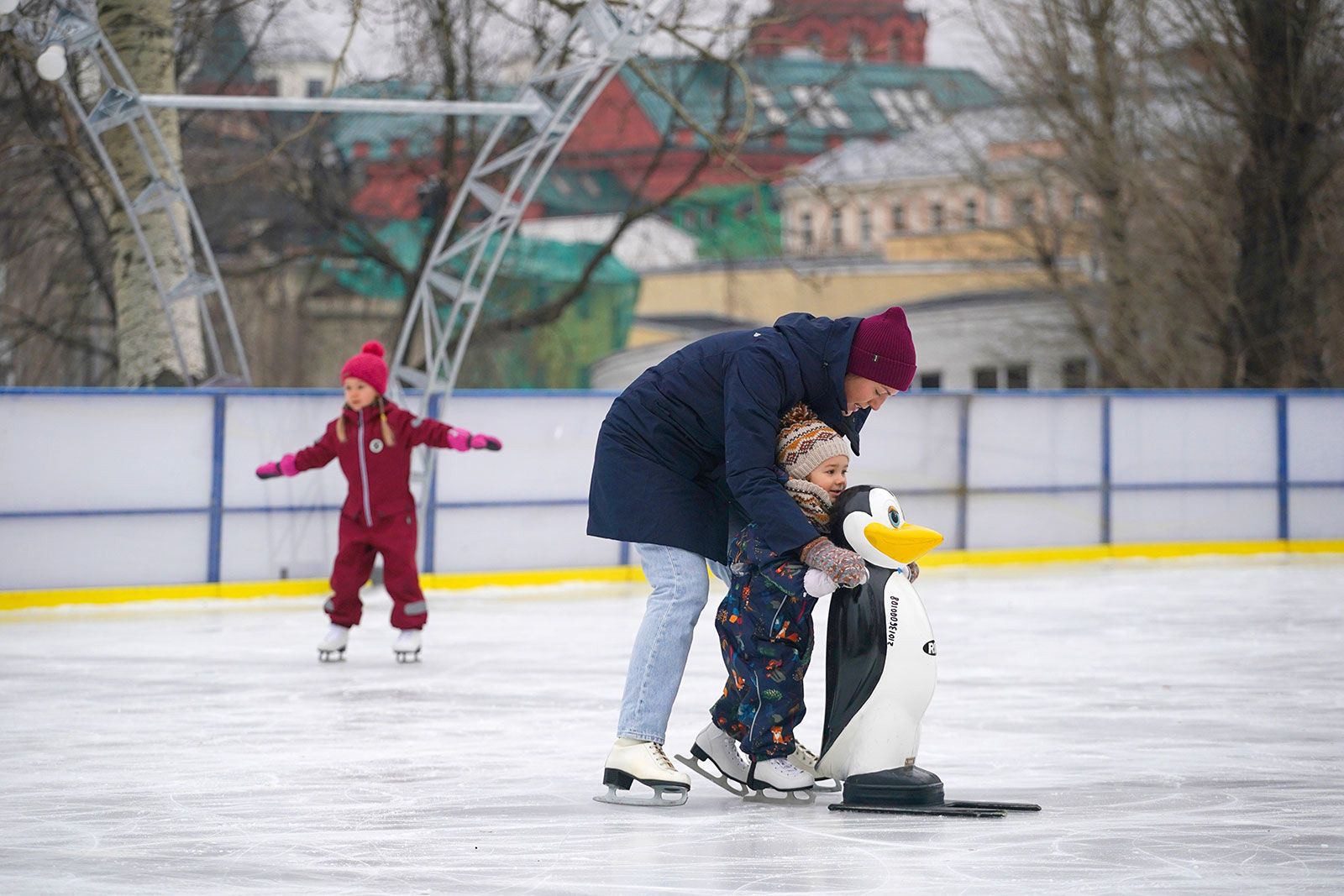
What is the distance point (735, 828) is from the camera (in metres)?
4.07

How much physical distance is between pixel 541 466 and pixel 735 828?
7.57 metres

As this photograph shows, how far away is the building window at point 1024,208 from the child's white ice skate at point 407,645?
64.9 feet

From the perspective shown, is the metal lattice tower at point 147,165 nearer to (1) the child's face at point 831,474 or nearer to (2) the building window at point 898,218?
(1) the child's face at point 831,474

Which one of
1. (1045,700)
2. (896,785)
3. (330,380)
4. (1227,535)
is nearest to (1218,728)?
(1045,700)

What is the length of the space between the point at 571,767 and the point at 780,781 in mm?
806

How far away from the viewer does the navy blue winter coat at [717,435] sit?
4.00 m

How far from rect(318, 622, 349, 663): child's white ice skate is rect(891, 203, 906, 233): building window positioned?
31.0m

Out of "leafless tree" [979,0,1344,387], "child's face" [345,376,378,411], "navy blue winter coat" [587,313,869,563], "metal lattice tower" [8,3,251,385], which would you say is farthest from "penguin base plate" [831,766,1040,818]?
"leafless tree" [979,0,1344,387]

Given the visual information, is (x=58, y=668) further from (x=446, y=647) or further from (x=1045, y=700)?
(x=1045, y=700)

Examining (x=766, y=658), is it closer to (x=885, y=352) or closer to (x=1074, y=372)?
(x=885, y=352)

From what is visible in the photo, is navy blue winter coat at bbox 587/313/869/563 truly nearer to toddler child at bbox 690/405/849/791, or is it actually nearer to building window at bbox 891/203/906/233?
toddler child at bbox 690/405/849/791

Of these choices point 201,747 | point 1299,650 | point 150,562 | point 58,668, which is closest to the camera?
point 201,747

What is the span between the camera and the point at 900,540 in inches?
163

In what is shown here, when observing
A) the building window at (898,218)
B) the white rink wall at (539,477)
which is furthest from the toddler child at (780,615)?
the building window at (898,218)
